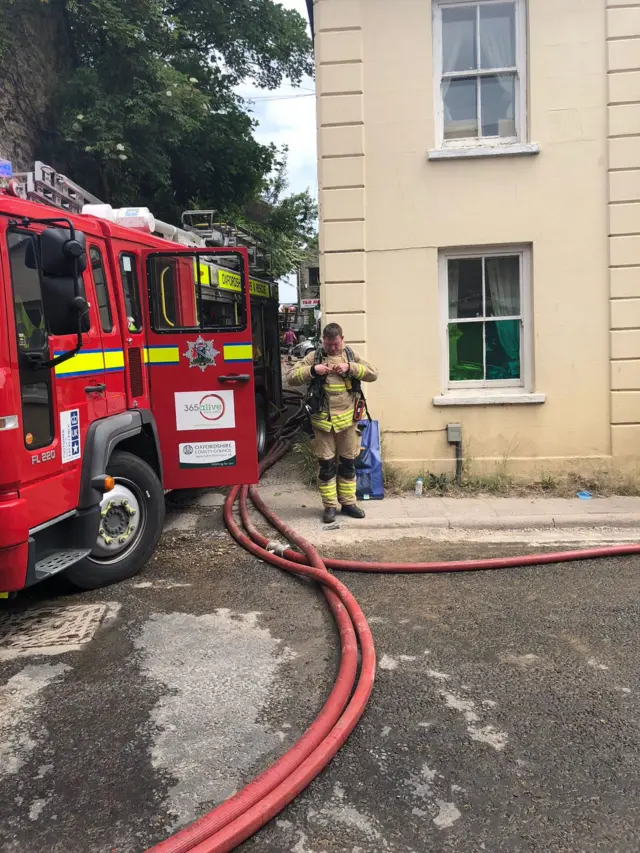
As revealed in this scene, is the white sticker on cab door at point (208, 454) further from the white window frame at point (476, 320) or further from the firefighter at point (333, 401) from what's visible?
the white window frame at point (476, 320)

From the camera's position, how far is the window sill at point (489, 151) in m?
7.61

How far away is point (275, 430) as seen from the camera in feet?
37.4

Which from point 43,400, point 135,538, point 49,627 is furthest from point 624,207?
point 49,627

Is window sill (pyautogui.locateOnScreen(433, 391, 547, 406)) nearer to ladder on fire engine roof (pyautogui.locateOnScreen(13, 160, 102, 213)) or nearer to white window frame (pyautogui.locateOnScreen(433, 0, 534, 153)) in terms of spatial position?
white window frame (pyautogui.locateOnScreen(433, 0, 534, 153))

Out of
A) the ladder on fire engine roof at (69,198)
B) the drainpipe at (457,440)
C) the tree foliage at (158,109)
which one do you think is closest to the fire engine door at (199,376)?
the ladder on fire engine roof at (69,198)

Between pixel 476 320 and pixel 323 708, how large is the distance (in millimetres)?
5544

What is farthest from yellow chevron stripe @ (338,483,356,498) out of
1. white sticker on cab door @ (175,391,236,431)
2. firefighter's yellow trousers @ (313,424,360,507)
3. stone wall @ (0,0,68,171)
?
stone wall @ (0,0,68,171)

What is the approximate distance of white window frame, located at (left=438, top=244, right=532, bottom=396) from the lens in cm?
788

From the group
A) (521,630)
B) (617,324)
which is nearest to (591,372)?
(617,324)

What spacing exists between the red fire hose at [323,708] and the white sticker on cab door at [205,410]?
3.46ft

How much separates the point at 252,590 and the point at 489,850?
2.89m

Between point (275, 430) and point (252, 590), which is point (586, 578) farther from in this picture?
point (275, 430)

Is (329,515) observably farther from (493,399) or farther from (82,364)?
(82,364)

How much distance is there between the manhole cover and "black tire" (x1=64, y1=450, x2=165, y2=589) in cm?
27
